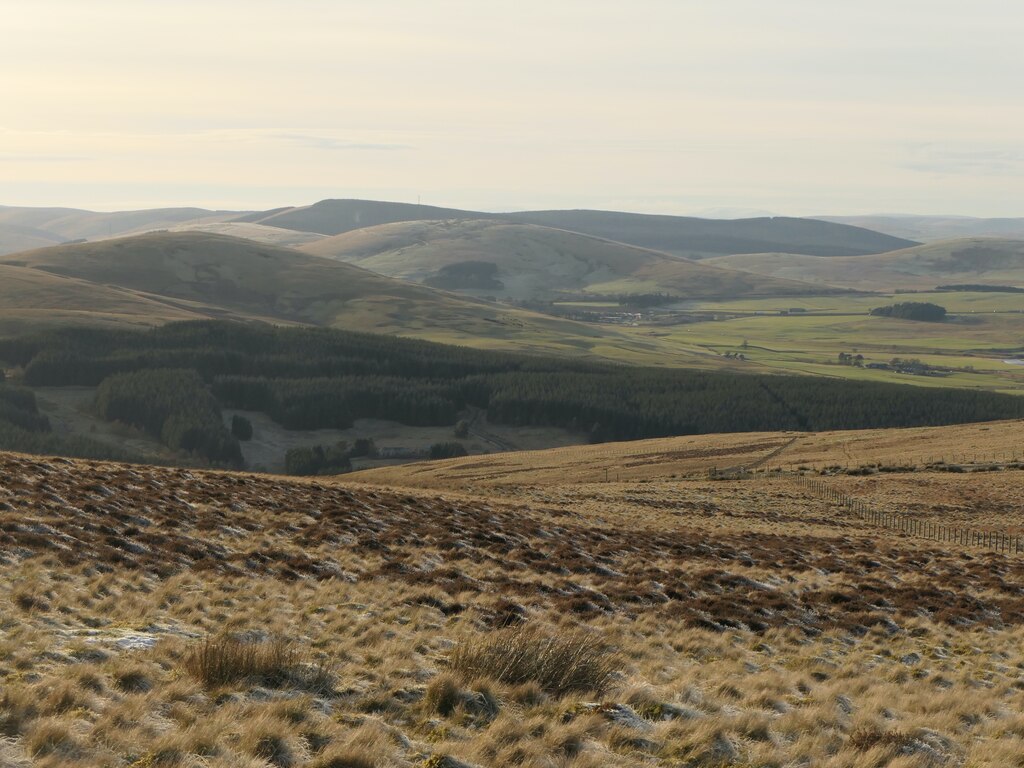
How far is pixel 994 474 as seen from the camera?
281 feet

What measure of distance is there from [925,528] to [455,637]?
5237cm

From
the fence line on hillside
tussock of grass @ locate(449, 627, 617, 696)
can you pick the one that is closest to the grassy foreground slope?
the fence line on hillside

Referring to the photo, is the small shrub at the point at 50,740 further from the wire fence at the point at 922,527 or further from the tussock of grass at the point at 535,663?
the wire fence at the point at 922,527

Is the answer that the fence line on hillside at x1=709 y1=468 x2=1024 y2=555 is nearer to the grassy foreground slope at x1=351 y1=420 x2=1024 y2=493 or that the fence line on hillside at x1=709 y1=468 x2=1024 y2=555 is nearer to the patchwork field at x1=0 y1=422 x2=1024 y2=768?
the patchwork field at x1=0 y1=422 x2=1024 y2=768

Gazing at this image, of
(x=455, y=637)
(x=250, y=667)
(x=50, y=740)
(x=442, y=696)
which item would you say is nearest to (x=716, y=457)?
(x=455, y=637)

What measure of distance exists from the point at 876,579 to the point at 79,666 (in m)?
29.7

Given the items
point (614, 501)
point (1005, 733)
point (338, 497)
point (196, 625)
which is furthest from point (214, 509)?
→ point (614, 501)

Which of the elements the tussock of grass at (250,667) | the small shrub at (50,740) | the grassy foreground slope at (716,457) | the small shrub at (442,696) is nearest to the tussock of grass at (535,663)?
the small shrub at (442,696)

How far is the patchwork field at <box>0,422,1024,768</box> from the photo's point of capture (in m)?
12.3

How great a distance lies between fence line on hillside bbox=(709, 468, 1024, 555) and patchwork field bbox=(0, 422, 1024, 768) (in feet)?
34.5

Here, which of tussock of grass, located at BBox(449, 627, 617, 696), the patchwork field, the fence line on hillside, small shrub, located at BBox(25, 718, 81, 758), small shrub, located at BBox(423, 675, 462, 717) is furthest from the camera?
the fence line on hillside

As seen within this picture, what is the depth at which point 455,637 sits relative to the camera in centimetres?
1980

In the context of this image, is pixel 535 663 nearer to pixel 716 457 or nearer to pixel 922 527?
pixel 922 527

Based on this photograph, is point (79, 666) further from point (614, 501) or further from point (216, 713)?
point (614, 501)
